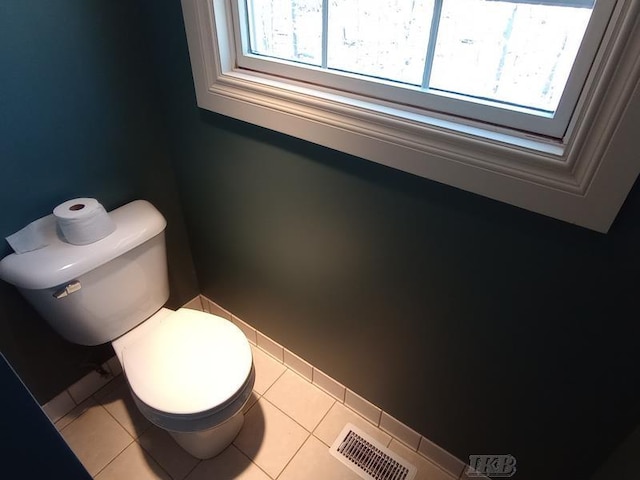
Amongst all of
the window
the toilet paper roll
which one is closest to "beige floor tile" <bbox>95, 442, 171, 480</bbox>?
the toilet paper roll

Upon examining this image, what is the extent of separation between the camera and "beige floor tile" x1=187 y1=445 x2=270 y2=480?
132 cm

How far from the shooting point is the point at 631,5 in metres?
0.58

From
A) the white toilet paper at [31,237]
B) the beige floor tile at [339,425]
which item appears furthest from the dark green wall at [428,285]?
the white toilet paper at [31,237]

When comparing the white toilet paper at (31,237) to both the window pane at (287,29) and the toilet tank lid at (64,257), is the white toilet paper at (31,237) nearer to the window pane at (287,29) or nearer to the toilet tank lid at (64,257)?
the toilet tank lid at (64,257)

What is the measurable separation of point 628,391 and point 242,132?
45.1 inches

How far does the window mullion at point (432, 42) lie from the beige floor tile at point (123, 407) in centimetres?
147

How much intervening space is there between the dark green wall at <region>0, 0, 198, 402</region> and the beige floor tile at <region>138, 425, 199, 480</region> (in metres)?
0.38

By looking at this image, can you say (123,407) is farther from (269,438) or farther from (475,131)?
A: (475,131)

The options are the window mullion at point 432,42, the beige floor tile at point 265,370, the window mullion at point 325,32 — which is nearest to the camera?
the window mullion at point 432,42

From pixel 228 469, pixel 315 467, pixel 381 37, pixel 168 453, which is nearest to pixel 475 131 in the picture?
pixel 381 37

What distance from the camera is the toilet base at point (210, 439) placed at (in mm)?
1254

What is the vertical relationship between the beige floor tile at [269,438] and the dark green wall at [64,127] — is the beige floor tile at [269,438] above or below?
below

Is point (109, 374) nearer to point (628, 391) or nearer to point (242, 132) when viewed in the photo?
point (242, 132)

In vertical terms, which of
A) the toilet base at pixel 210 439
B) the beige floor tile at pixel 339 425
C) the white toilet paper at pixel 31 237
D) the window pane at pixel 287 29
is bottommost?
the beige floor tile at pixel 339 425
